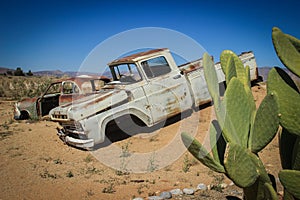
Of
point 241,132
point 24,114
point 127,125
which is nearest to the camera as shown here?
point 241,132

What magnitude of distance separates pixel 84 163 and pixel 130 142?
1.37m

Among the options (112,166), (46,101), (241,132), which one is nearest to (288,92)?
(241,132)

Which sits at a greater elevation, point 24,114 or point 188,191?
point 24,114

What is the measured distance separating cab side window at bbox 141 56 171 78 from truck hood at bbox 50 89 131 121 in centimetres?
92

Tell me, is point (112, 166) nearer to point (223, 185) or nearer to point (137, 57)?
point (223, 185)

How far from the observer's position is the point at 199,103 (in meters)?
7.02

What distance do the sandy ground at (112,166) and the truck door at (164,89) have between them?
552mm

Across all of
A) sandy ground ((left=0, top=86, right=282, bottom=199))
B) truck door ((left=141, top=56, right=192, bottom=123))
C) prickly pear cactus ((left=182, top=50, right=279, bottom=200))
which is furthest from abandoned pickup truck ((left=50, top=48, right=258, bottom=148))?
prickly pear cactus ((left=182, top=50, right=279, bottom=200))

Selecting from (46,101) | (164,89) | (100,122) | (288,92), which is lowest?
(100,122)

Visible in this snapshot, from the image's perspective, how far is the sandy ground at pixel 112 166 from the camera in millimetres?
3838

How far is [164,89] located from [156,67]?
0.72 metres

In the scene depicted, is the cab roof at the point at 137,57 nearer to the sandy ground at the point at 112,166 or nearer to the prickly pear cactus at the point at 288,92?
the sandy ground at the point at 112,166

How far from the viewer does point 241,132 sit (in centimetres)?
201

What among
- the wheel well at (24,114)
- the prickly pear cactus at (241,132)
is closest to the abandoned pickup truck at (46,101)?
the wheel well at (24,114)
